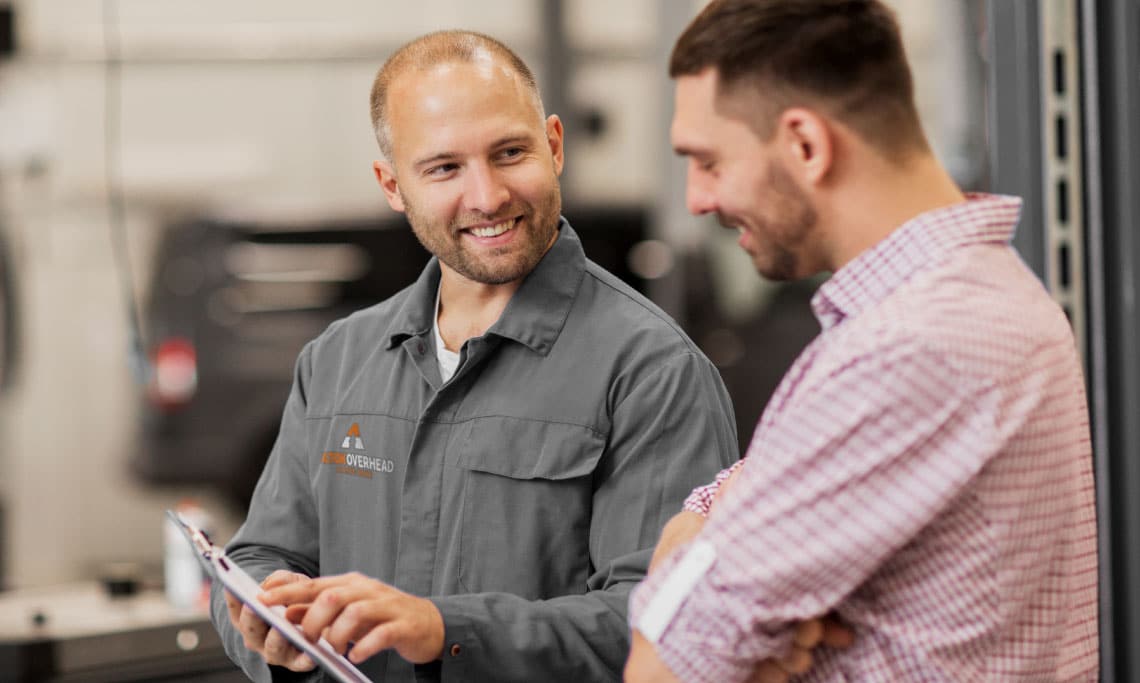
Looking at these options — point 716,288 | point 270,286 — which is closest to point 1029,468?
point 716,288

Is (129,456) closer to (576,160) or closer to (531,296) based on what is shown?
(576,160)

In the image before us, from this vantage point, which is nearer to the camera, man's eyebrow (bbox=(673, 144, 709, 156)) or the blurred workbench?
man's eyebrow (bbox=(673, 144, 709, 156))

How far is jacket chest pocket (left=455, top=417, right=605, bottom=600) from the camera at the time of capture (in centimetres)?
157

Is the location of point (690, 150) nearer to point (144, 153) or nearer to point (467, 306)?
point (467, 306)

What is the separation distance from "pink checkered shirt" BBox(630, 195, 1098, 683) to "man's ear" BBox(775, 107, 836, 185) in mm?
91

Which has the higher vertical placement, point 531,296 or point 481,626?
point 531,296

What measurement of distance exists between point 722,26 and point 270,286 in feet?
13.1

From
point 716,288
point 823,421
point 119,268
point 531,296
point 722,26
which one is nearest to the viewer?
point 823,421

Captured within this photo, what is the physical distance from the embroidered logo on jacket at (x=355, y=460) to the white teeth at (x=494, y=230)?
29 cm

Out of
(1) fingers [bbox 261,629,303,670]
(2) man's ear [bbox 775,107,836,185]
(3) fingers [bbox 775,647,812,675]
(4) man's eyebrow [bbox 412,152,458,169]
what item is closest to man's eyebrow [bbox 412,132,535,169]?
(4) man's eyebrow [bbox 412,152,458,169]

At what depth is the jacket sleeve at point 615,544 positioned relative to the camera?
4.87 ft

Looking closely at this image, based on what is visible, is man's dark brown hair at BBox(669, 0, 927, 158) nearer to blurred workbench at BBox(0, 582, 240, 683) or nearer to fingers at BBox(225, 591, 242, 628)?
fingers at BBox(225, 591, 242, 628)

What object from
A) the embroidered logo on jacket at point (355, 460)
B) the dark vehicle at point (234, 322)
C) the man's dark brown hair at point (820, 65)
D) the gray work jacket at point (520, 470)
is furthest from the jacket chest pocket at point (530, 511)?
the dark vehicle at point (234, 322)

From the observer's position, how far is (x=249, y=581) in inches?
57.9
